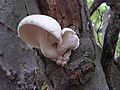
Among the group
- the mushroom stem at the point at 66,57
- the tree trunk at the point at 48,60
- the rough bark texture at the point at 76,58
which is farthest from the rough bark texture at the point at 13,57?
the mushroom stem at the point at 66,57

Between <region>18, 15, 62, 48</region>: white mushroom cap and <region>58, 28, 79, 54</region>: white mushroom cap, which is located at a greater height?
<region>18, 15, 62, 48</region>: white mushroom cap

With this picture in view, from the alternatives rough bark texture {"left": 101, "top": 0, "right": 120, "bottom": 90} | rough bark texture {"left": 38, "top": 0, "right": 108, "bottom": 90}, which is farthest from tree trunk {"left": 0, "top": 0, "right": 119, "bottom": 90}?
rough bark texture {"left": 101, "top": 0, "right": 120, "bottom": 90}

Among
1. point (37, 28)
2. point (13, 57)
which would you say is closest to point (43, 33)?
point (37, 28)

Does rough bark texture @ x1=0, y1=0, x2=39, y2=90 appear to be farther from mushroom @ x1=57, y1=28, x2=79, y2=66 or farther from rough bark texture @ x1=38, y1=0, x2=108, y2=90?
mushroom @ x1=57, y1=28, x2=79, y2=66

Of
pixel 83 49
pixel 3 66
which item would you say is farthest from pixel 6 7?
pixel 83 49

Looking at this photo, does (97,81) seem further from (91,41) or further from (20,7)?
(20,7)
